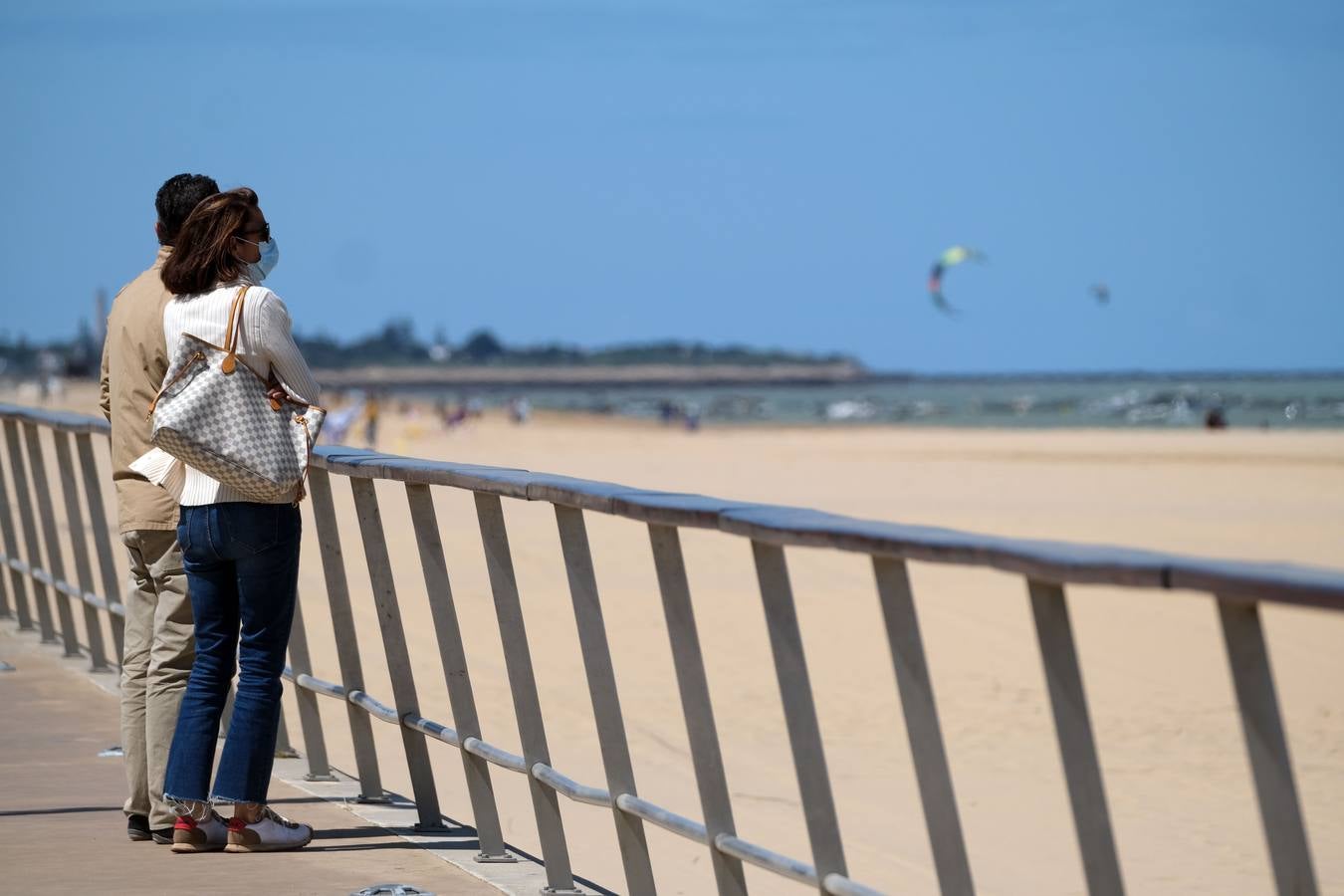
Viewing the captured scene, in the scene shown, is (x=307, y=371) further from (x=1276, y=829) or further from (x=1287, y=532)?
(x=1287, y=532)

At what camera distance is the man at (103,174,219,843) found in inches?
176

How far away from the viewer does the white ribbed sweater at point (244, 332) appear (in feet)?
13.6

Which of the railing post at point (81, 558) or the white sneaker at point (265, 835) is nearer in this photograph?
the white sneaker at point (265, 835)

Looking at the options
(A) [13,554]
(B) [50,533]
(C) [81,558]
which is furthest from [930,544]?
(A) [13,554]

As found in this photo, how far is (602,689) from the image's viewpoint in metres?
3.80

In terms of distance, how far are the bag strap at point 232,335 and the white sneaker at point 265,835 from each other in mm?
1245

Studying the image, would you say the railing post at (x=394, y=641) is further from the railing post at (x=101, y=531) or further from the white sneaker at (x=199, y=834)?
the railing post at (x=101, y=531)

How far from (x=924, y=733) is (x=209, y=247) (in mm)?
2281

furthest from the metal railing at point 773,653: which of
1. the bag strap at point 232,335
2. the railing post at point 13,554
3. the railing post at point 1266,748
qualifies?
the railing post at point 13,554

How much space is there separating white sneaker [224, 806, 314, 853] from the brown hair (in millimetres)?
1413

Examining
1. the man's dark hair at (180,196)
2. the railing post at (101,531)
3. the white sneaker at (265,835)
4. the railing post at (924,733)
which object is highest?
the man's dark hair at (180,196)

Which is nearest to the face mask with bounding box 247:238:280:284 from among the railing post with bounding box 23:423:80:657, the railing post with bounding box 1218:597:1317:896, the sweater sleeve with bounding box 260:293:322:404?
the sweater sleeve with bounding box 260:293:322:404

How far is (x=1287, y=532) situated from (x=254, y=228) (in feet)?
63.7

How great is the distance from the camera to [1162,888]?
726 centimetres
